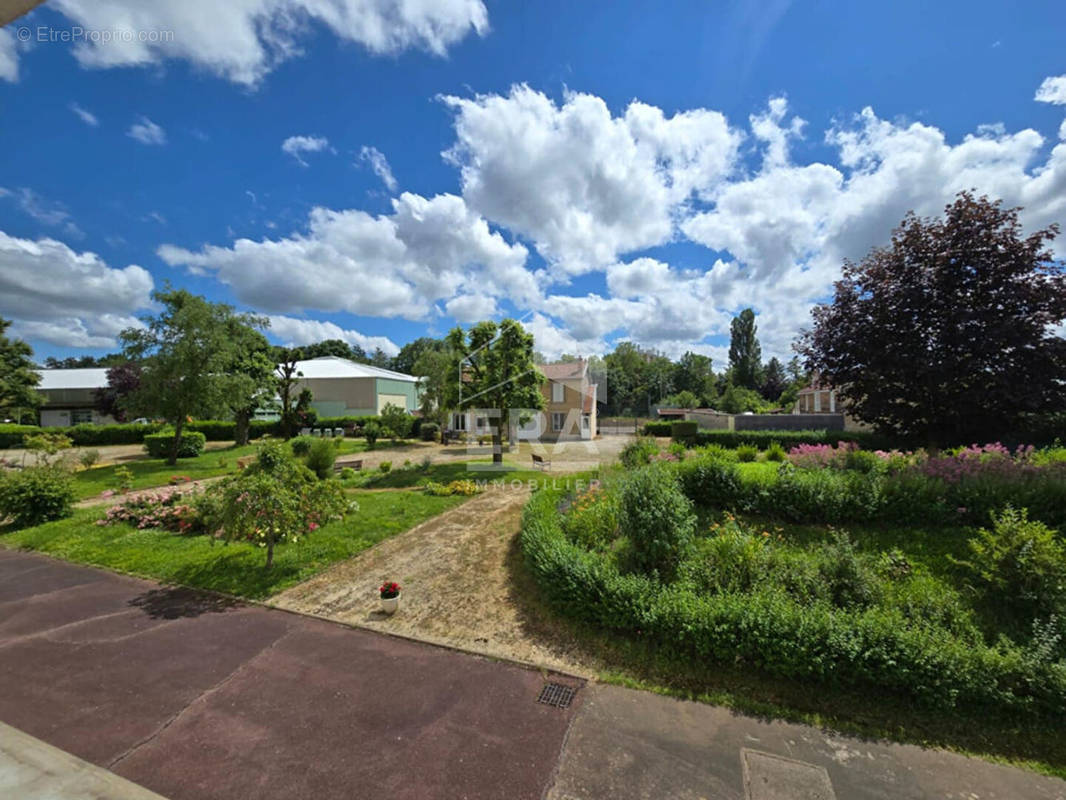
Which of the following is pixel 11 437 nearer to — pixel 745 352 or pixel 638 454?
pixel 638 454

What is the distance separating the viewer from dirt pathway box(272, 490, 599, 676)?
4.77 metres

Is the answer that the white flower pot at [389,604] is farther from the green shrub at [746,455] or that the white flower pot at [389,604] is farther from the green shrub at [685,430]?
the green shrub at [685,430]

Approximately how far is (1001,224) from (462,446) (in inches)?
933

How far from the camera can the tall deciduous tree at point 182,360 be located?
16.2 m

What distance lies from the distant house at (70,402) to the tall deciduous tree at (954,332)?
178ft

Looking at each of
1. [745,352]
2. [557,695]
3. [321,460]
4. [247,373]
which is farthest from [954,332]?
[745,352]

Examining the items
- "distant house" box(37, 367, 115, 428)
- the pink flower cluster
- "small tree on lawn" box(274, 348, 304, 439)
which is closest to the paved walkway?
the pink flower cluster

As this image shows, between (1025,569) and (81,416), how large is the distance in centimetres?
6049

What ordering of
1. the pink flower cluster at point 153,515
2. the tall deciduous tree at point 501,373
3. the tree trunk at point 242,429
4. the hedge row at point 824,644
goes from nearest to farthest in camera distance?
the hedge row at point 824,644 < the pink flower cluster at point 153,515 < the tall deciduous tree at point 501,373 < the tree trunk at point 242,429

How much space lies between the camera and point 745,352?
194 ft

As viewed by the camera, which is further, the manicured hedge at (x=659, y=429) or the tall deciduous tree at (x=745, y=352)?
the tall deciduous tree at (x=745, y=352)

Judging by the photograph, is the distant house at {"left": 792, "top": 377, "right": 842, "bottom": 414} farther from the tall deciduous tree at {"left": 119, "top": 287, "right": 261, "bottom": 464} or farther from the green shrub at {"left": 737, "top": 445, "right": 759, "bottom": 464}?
the tall deciduous tree at {"left": 119, "top": 287, "right": 261, "bottom": 464}

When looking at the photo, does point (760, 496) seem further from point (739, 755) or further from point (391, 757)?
point (391, 757)

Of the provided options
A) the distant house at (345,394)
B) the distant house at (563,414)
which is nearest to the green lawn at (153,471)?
the distant house at (563,414)
